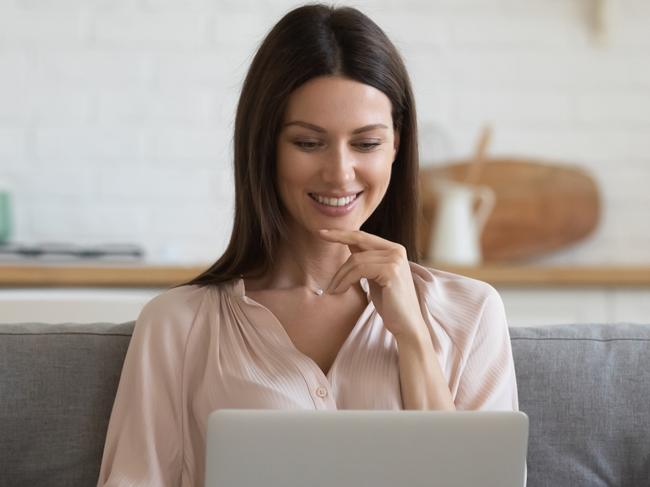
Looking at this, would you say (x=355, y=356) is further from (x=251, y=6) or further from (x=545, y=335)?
(x=251, y=6)

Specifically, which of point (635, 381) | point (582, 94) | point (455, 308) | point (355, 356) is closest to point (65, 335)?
point (355, 356)

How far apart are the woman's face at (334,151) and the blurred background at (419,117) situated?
167cm

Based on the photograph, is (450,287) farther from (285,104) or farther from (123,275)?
(123,275)

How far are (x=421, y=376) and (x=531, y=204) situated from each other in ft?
6.81

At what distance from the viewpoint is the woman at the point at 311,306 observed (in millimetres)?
1684

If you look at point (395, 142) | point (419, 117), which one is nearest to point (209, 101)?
point (419, 117)

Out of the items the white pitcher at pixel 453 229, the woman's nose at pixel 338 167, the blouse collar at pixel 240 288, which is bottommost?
the white pitcher at pixel 453 229

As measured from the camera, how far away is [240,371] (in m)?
1.72

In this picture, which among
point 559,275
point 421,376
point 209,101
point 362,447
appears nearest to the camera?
point 362,447

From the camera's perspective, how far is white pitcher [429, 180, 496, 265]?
3.41 m

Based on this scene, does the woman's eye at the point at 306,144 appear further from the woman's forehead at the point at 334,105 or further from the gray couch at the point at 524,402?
the gray couch at the point at 524,402

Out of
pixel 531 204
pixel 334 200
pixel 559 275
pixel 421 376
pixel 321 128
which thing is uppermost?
pixel 321 128

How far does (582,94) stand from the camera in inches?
145

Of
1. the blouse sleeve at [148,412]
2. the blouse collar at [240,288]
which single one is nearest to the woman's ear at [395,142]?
the blouse collar at [240,288]
